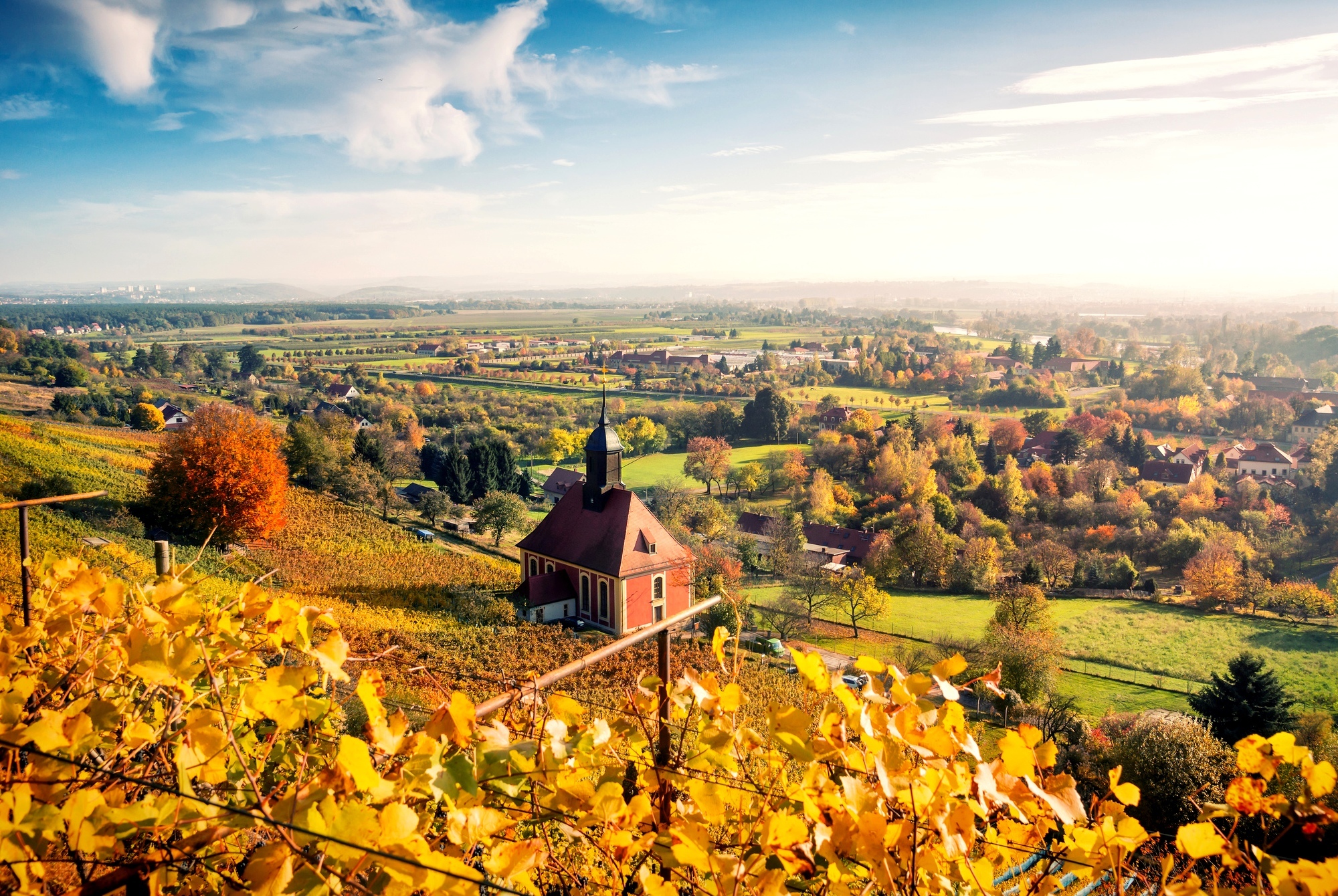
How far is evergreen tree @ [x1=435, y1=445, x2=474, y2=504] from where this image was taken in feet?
96.0

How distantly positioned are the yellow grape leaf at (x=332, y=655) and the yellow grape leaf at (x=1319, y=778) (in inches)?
64.9

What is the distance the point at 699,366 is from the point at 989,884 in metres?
68.3

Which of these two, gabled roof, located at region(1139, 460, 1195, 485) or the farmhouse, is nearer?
the farmhouse

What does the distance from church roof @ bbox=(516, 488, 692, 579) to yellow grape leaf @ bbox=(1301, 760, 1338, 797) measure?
13665 millimetres

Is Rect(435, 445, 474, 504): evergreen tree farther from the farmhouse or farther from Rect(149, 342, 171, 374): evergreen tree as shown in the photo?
Rect(149, 342, 171, 374): evergreen tree

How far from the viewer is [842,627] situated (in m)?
20.2

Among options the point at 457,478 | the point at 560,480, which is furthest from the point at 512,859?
the point at 560,480

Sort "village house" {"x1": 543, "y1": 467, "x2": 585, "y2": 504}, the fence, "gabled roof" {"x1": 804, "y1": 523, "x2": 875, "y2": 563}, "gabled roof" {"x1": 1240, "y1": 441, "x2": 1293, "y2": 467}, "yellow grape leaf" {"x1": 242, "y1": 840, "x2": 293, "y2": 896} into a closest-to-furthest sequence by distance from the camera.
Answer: "yellow grape leaf" {"x1": 242, "y1": 840, "x2": 293, "y2": 896} → the fence → "gabled roof" {"x1": 804, "y1": 523, "x2": 875, "y2": 563} → "village house" {"x1": 543, "y1": 467, "x2": 585, "y2": 504} → "gabled roof" {"x1": 1240, "y1": 441, "x2": 1293, "y2": 467}

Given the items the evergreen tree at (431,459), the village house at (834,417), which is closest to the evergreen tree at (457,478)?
the evergreen tree at (431,459)

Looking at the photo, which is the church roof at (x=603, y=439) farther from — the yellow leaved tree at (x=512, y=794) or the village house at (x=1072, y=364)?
the village house at (x=1072, y=364)

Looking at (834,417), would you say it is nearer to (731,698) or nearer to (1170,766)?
(1170,766)

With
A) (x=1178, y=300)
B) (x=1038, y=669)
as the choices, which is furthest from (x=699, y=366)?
(x=1178, y=300)

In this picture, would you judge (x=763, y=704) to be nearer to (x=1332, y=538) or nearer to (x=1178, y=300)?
(x=1332, y=538)

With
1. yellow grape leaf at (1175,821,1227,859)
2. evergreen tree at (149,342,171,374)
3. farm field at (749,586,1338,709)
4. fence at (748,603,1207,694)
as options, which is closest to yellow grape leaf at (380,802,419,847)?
yellow grape leaf at (1175,821,1227,859)
